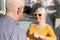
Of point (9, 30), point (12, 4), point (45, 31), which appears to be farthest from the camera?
point (45, 31)

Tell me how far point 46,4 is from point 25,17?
20.3 inches

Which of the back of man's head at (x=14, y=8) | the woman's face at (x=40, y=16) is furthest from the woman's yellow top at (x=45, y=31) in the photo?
the back of man's head at (x=14, y=8)

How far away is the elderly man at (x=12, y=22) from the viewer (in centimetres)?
219

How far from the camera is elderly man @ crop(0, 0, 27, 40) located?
7.20 feet

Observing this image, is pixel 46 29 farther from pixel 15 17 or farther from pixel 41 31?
pixel 15 17

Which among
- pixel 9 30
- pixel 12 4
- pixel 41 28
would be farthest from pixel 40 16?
pixel 9 30

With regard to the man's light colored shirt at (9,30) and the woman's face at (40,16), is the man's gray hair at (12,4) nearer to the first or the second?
the man's light colored shirt at (9,30)

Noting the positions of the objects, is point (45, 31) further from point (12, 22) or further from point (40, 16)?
point (12, 22)

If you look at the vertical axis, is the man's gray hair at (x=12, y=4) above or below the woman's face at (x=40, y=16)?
above

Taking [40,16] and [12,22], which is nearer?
[12,22]

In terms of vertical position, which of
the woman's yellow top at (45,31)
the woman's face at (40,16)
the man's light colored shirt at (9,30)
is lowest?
the woman's yellow top at (45,31)

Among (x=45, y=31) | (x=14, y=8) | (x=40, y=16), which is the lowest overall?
(x=45, y=31)

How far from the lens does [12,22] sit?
2275 mm

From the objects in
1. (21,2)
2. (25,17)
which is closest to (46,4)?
(25,17)
